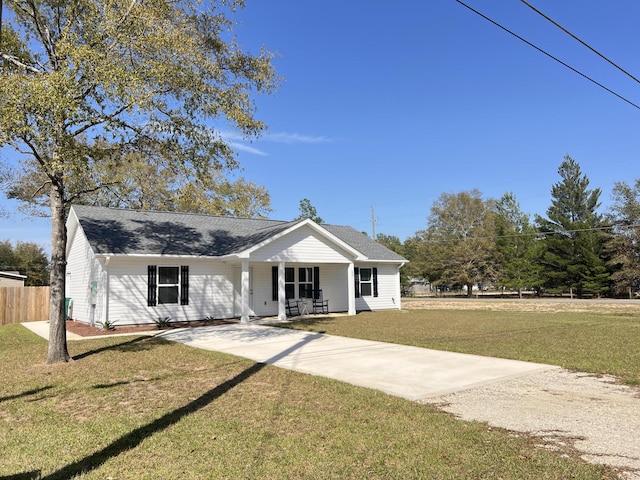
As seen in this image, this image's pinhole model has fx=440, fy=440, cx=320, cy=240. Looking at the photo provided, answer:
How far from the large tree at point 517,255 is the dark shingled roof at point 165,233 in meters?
28.4

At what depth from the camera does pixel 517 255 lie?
153 ft

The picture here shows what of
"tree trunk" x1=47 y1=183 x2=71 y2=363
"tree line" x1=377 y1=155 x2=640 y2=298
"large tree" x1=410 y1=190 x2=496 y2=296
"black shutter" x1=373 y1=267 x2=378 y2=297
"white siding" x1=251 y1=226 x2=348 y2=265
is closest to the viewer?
"tree trunk" x1=47 y1=183 x2=71 y2=363

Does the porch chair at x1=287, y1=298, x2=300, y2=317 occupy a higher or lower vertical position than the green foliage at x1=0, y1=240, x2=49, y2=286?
lower

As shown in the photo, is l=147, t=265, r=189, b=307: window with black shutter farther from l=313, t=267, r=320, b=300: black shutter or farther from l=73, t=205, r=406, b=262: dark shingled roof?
l=313, t=267, r=320, b=300: black shutter

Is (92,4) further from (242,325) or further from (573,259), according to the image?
(573,259)

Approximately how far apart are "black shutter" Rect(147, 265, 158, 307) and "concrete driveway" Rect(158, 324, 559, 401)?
3942 millimetres

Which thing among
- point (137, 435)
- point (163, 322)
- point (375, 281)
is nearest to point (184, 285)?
point (163, 322)

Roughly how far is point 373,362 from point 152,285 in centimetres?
1074

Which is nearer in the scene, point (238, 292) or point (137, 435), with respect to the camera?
point (137, 435)

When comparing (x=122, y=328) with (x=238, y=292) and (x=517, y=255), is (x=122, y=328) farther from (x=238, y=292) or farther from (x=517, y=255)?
(x=517, y=255)

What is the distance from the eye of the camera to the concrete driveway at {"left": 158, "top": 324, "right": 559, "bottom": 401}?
678cm

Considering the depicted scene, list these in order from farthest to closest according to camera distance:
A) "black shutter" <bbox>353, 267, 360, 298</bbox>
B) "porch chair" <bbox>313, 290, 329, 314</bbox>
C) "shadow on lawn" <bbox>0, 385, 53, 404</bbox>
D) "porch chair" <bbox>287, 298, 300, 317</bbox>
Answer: "black shutter" <bbox>353, 267, 360, 298</bbox>, "porch chair" <bbox>313, 290, 329, 314</bbox>, "porch chair" <bbox>287, 298, 300, 317</bbox>, "shadow on lawn" <bbox>0, 385, 53, 404</bbox>

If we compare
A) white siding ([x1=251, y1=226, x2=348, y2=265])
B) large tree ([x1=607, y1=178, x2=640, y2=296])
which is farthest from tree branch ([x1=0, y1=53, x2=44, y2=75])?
large tree ([x1=607, y1=178, x2=640, y2=296])

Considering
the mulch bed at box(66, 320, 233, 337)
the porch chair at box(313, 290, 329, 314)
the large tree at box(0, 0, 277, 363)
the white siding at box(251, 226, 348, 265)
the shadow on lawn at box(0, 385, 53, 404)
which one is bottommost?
the mulch bed at box(66, 320, 233, 337)
